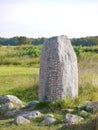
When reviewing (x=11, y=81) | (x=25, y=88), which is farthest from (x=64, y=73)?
(x=11, y=81)

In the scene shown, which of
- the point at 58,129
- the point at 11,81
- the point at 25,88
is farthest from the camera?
the point at 11,81

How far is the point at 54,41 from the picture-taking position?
42.8 feet

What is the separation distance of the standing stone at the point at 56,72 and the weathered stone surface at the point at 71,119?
198 cm

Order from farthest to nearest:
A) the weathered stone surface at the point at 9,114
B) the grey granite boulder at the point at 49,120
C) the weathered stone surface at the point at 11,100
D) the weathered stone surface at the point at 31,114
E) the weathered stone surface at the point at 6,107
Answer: the weathered stone surface at the point at 11,100
the weathered stone surface at the point at 6,107
the weathered stone surface at the point at 9,114
the weathered stone surface at the point at 31,114
the grey granite boulder at the point at 49,120

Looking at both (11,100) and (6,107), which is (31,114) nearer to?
(6,107)

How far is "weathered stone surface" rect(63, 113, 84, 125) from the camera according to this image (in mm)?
10477

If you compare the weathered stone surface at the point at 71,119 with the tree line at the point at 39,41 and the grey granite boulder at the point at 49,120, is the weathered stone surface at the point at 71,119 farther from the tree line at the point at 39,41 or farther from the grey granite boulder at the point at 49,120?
the tree line at the point at 39,41

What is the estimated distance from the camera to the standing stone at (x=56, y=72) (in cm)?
1277

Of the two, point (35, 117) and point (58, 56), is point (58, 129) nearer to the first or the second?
point (35, 117)

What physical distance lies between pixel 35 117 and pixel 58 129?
53.3 inches

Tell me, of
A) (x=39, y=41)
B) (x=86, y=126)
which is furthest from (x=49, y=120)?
(x=39, y=41)

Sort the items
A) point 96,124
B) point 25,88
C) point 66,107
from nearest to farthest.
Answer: point 96,124 < point 66,107 < point 25,88

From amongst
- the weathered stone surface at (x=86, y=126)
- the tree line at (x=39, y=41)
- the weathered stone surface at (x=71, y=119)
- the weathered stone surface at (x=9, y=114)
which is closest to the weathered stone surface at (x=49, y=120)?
the weathered stone surface at (x=71, y=119)

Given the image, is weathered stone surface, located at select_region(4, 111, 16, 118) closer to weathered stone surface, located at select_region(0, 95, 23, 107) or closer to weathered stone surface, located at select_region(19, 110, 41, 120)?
weathered stone surface, located at select_region(19, 110, 41, 120)
